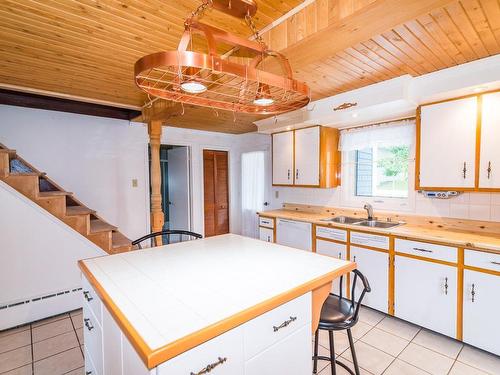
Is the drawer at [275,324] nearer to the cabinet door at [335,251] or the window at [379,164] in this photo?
Answer: the cabinet door at [335,251]

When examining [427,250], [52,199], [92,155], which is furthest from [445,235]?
[92,155]

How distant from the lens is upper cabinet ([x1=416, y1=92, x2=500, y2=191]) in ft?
6.98

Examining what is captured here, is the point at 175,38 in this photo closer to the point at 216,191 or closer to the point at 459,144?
the point at 459,144

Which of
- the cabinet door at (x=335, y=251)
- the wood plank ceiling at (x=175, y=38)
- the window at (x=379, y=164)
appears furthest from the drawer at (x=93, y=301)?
the window at (x=379, y=164)

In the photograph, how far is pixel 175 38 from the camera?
178cm

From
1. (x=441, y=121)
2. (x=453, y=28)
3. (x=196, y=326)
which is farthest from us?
(x=441, y=121)

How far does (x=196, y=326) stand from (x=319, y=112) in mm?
2852

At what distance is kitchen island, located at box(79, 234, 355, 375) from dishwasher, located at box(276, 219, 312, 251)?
1.63m

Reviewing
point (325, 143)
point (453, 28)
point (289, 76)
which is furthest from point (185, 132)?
point (453, 28)

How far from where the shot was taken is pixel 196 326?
874 mm

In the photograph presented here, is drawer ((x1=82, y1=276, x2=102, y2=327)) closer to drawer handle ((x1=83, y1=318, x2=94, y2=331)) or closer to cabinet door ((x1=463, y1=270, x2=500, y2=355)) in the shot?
drawer handle ((x1=83, y1=318, x2=94, y2=331))

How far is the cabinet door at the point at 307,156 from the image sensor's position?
11.4ft

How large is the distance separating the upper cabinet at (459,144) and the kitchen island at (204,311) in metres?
1.58

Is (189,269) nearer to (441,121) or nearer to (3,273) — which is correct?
(3,273)
